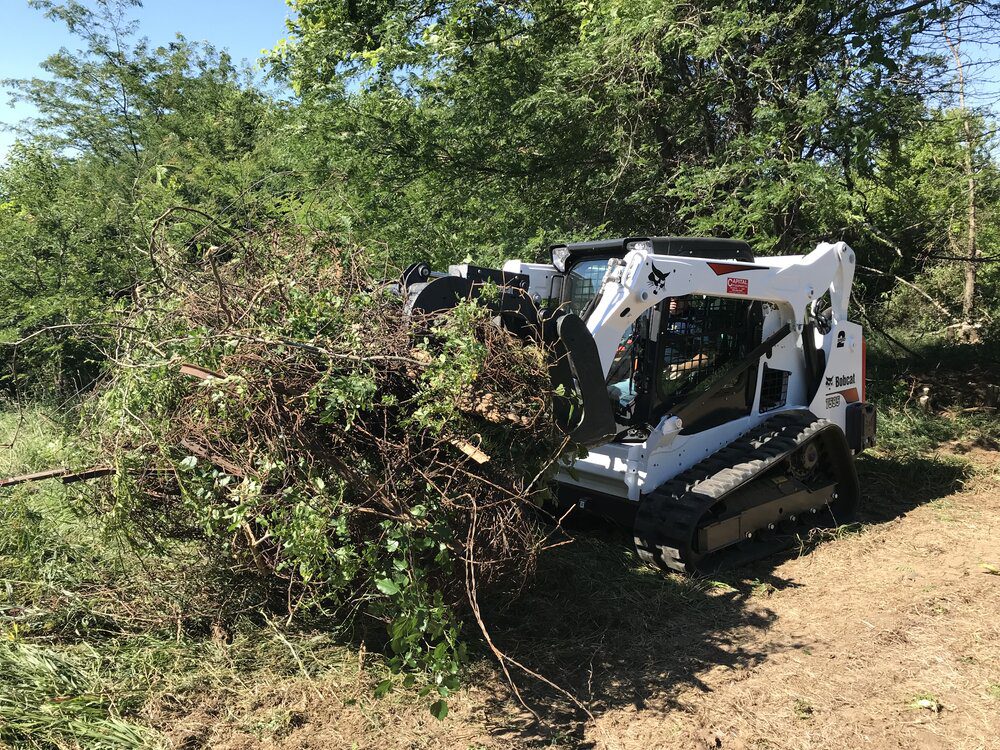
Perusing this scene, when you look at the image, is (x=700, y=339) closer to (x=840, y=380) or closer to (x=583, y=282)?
(x=583, y=282)

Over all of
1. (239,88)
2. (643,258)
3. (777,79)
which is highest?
(239,88)

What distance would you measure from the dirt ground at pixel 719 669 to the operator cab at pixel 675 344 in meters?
1.15

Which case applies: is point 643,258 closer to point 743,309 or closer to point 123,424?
point 743,309

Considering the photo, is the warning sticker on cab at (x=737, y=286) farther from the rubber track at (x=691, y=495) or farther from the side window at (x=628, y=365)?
the rubber track at (x=691, y=495)

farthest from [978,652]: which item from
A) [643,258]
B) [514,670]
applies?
[643,258]

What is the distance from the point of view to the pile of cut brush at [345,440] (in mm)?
3213

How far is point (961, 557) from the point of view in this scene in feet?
18.7

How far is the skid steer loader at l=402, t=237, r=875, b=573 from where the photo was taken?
4727 millimetres

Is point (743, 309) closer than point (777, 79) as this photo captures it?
Yes

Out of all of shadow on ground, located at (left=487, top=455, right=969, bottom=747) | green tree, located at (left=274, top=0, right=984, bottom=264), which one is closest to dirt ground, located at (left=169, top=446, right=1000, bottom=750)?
shadow on ground, located at (left=487, top=455, right=969, bottom=747)

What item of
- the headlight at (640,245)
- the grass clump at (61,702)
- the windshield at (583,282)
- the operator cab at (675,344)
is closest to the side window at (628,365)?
the operator cab at (675,344)

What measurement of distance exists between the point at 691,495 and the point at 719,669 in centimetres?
132

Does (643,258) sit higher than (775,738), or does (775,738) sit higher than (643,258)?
(643,258)

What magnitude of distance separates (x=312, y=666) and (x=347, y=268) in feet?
6.71
